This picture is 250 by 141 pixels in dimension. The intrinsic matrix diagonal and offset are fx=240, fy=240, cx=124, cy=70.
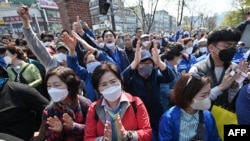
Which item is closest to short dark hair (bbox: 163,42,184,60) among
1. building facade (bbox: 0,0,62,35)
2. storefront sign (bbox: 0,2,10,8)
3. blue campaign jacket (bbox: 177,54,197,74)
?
blue campaign jacket (bbox: 177,54,197,74)

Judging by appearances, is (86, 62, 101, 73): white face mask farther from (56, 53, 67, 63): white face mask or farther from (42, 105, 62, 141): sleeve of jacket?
(42, 105, 62, 141): sleeve of jacket

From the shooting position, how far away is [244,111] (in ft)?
5.89

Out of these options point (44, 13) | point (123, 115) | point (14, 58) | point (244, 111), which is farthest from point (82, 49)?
point (44, 13)

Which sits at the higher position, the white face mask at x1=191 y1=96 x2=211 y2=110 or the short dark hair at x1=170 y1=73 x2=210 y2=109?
the short dark hair at x1=170 y1=73 x2=210 y2=109

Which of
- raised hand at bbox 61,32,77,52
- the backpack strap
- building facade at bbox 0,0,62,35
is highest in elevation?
building facade at bbox 0,0,62,35

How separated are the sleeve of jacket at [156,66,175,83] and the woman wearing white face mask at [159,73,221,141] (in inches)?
26.1

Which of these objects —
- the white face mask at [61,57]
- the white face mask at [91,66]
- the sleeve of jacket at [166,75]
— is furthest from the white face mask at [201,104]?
the white face mask at [61,57]

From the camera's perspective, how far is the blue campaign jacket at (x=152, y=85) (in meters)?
2.75

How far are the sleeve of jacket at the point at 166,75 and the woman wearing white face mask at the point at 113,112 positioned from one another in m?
0.68

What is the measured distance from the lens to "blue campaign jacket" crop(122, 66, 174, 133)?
9.02ft

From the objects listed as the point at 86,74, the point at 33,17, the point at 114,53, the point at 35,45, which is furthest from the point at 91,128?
the point at 33,17

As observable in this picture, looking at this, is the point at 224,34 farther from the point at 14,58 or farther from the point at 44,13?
the point at 44,13

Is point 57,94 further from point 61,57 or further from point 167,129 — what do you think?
point 61,57

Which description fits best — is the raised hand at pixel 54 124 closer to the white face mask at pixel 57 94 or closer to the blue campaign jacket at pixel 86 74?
the white face mask at pixel 57 94
